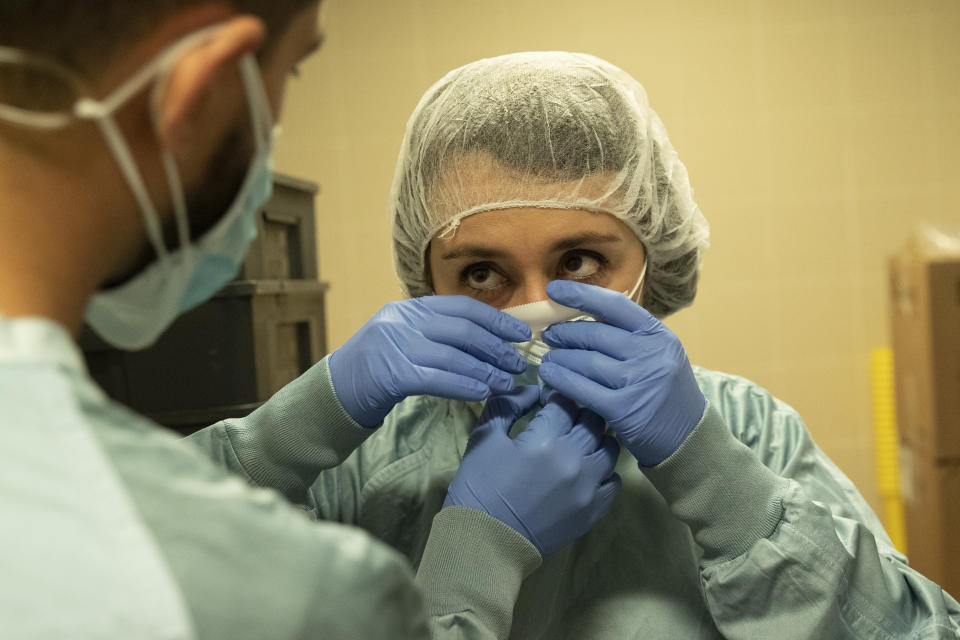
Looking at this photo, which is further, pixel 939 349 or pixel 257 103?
pixel 939 349

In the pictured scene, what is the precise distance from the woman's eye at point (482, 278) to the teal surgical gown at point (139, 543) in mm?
731

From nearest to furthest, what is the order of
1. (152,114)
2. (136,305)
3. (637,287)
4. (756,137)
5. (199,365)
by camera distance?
(152,114)
(136,305)
(637,287)
(199,365)
(756,137)

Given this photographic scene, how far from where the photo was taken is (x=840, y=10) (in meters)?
2.90

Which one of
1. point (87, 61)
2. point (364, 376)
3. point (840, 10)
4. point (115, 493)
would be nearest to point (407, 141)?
point (364, 376)

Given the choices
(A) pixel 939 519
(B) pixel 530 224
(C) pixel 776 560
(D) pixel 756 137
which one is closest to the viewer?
(C) pixel 776 560

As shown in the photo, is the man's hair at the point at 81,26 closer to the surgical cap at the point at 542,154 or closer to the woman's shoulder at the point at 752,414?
the surgical cap at the point at 542,154

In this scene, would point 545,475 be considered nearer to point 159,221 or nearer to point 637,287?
point 637,287

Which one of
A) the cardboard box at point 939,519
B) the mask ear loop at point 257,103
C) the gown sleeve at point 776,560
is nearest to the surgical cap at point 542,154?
the gown sleeve at point 776,560

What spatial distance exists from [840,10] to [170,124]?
299cm

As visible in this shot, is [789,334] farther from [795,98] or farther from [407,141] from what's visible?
[407,141]

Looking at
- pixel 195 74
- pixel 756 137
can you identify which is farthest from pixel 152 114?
pixel 756 137

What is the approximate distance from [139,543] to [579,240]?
0.85 meters

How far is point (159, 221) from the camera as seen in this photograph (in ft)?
1.91

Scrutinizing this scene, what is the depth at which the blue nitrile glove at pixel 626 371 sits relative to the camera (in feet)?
3.45
